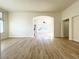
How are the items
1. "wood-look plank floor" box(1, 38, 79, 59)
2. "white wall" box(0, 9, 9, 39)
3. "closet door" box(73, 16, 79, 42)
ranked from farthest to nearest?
"white wall" box(0, 9, 9, 39) → "closet door" box(73, 16, 79, 42) → "wood-look plank floor" box(1, 38, 79, 59)

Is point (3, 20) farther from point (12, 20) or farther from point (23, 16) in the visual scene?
point (23, 16)

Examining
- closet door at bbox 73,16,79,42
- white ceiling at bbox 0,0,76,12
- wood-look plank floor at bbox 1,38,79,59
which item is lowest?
wood-look plank floor at bbox 1,38,79,59

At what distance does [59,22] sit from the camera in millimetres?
12039

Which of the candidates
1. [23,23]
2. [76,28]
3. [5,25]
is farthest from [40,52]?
[23,23]

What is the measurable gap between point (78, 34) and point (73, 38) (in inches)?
41.8

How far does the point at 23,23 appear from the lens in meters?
12.0

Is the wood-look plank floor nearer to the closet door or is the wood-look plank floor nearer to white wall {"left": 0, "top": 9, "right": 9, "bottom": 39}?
the closet door

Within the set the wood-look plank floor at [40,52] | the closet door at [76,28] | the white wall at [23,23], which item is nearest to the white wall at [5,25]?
the white wall at [23,23]

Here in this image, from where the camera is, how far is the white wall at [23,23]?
11.9 metres

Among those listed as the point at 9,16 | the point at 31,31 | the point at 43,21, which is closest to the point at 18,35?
the point at 31,31

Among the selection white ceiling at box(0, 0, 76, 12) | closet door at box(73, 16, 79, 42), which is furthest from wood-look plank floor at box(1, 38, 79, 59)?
white ceiling at box(0, 0, 76, 12)

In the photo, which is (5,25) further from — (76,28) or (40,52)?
(40,52)

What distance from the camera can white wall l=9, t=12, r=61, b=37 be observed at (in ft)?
39.1

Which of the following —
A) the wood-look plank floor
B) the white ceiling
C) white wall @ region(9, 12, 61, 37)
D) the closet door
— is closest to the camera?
the wood-look plank floor
